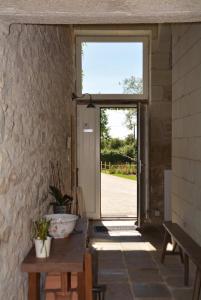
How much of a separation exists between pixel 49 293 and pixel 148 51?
560cm

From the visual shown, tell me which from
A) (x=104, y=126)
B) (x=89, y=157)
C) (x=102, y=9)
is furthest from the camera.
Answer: (x=104, y=126)

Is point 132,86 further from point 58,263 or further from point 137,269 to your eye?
point 58,263

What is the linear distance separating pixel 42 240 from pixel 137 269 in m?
2.63

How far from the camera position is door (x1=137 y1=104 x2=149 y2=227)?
6.64 meters

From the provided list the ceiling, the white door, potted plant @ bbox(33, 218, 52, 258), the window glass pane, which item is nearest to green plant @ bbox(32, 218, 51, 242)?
potted plant @ bbox(33, 218, 52, 258)

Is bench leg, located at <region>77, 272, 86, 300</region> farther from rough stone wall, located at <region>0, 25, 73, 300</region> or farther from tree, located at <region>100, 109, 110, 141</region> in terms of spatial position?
tree, located at <region>100, 109, 110, 141</region>

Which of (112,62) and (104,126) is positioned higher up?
(112,62)

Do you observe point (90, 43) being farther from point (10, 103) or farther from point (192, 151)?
point (10, 103)

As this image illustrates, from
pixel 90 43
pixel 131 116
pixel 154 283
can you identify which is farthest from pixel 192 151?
pixel 131 116

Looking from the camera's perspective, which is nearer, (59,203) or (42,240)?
(42,240)

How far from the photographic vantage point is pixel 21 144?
224 centimetres

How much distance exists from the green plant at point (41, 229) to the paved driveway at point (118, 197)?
17.9ft

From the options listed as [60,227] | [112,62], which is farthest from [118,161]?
[60,227]

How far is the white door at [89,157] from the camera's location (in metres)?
7.24
